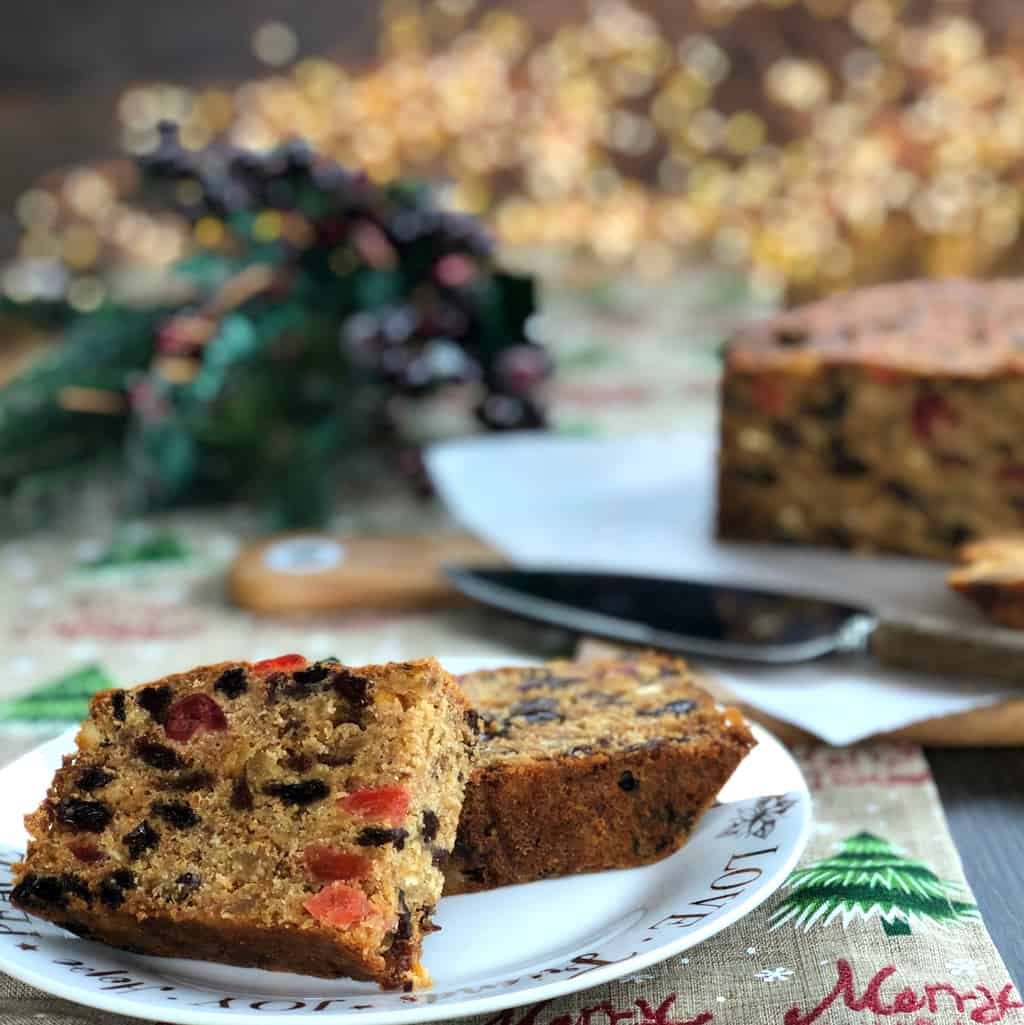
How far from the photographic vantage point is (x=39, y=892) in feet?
5.32

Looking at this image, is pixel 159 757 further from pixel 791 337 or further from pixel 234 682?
pixel 791 337

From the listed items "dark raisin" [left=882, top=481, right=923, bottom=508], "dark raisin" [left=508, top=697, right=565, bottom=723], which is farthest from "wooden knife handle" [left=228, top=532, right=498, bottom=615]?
"dark raisin" [left=508, top=697, right=565, bottom=723]

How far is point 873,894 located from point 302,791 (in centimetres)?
77

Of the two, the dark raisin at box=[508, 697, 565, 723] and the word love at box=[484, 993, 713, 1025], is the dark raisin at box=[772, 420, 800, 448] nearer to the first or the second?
the dark raisin at box=[508, 697, 565, 723]

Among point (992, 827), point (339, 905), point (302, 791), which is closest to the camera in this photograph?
point (339, 905)

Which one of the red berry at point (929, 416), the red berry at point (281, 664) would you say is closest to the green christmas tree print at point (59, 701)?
the red berry at point (281, 664)

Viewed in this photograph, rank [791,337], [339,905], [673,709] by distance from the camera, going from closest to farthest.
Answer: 1. [339,905]
2. [673,709]
3. [791,337]

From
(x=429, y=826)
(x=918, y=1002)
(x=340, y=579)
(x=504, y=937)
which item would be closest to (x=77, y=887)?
(x=429, y=826)

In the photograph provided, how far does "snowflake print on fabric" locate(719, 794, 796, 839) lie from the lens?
71.4 inches

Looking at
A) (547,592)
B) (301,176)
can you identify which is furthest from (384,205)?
(547,592)

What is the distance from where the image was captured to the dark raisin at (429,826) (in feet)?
5.38

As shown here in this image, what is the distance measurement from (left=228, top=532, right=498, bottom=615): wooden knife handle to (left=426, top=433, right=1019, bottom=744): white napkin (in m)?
0.22

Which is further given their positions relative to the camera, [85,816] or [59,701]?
[59,701]

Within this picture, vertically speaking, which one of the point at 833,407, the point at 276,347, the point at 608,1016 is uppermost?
the point at 276,347
